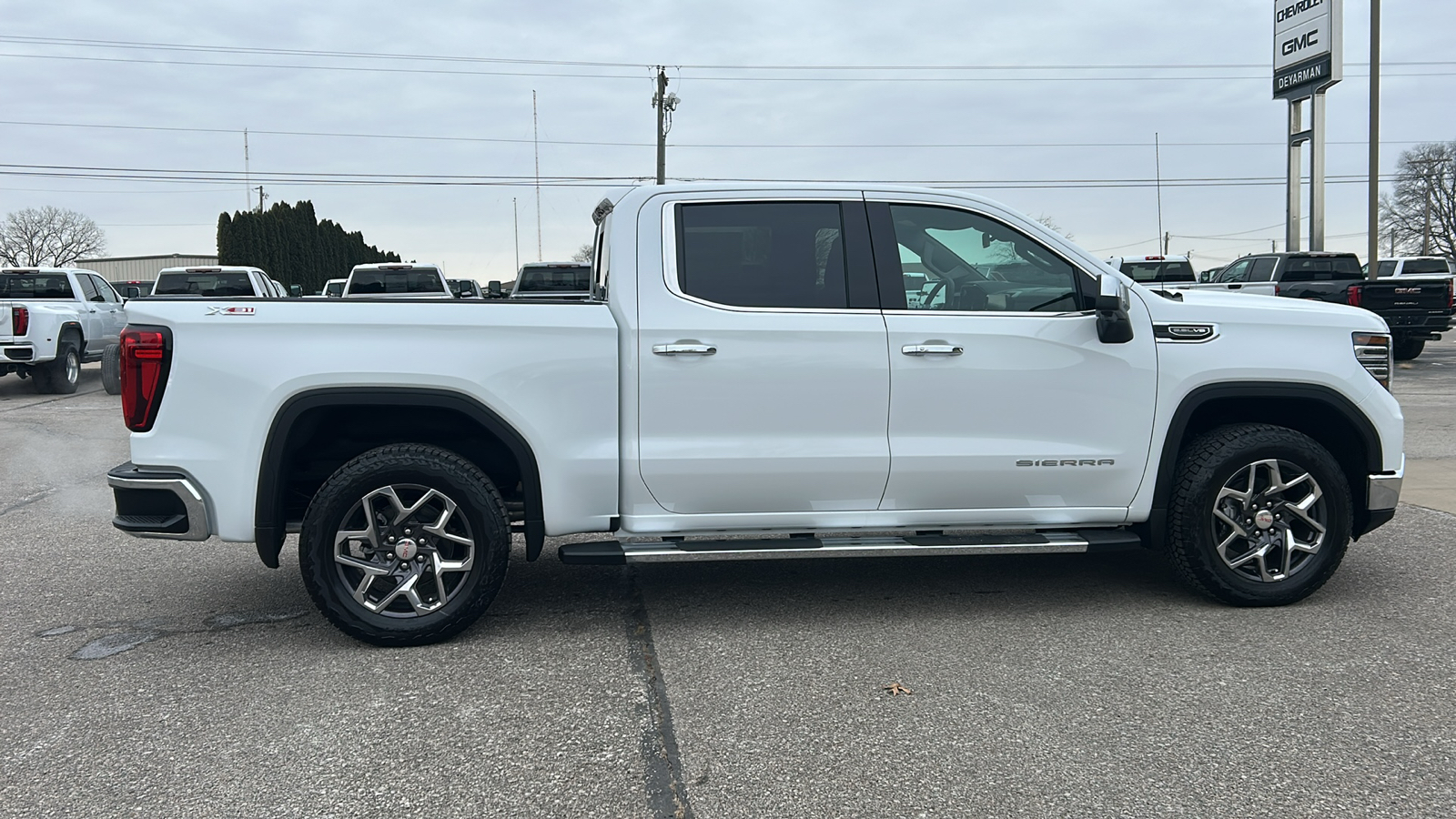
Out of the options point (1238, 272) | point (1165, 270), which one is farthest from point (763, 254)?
point (1165, 270)

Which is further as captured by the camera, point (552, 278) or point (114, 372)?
point (552, 278)

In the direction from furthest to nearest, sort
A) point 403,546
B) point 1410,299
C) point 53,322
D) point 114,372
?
point 1410,299, point 53,322, point 114,372, point 403,546

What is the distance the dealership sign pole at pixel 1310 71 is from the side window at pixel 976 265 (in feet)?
88.6

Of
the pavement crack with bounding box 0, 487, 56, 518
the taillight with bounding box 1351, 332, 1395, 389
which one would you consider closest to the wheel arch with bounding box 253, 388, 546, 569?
the taillight with bounding box 1351, 332, 1395, 389

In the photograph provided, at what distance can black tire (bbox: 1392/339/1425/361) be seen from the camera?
20.5 meters

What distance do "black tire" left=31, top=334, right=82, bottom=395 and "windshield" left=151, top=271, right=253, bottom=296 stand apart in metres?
1.74

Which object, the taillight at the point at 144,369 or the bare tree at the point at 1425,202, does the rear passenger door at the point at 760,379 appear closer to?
the taillight at the point at 144,369

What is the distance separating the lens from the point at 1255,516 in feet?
16.7

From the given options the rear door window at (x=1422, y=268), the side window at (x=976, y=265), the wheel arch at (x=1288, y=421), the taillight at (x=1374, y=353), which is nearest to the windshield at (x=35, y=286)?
the side window at (x=976, y=265)

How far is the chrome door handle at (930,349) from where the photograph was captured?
4789 millimetres

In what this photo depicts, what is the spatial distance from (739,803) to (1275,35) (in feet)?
105

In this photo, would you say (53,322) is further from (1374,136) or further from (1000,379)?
(1374,136)

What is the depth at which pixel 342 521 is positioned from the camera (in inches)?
180

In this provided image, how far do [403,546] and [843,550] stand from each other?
185 centimetres
